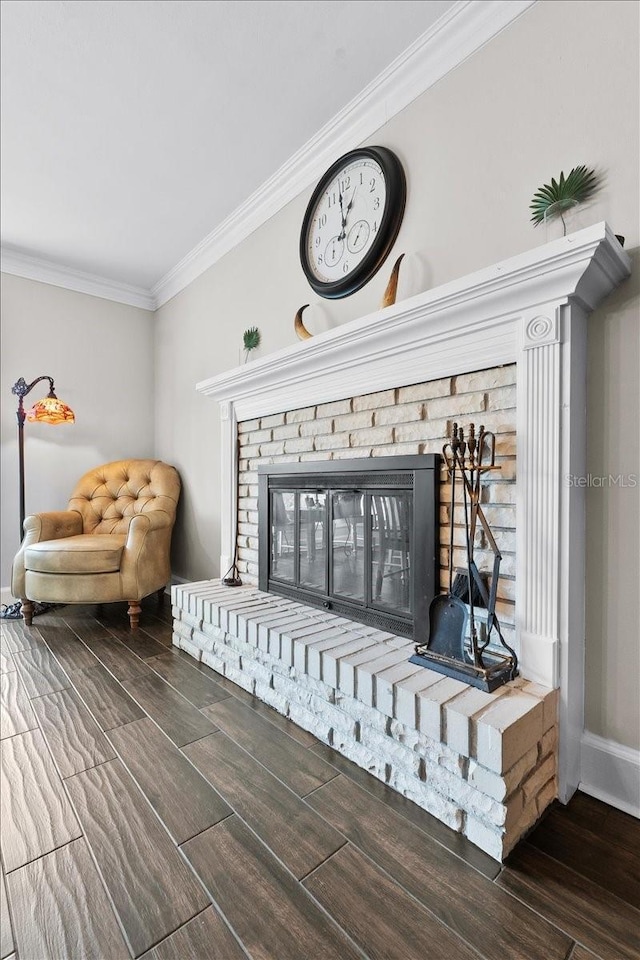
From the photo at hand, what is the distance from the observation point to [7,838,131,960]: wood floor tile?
866mm

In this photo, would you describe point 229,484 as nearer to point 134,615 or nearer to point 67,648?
point 134,615

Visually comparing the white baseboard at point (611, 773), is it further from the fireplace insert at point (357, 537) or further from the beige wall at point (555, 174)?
the fireplace insert at point (357, 537)

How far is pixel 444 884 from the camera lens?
1.00 metres

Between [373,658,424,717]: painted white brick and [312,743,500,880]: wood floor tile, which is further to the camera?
[373,658,424,717]: painted white brick

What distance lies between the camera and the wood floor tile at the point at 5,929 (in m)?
0.86

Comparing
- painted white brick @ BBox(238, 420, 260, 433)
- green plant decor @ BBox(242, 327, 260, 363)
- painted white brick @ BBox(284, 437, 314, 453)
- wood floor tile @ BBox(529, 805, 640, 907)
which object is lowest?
wood floor tile @ BBox(529, 805, 640, 907)

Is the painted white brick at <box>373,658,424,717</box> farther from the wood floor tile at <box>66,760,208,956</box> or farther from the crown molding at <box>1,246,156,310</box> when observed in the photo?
the crown molding at <box>1,246,156,310</box>

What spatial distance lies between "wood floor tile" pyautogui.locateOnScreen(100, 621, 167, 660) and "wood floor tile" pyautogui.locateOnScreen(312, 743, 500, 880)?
118 centimetres

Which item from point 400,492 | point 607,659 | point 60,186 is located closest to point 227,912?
point 607,659

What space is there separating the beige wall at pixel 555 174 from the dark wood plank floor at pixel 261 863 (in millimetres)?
496

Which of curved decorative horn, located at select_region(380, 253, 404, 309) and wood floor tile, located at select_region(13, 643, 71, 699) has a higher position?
curved decorative horn, located at select_region(380, 253, 404, 309)

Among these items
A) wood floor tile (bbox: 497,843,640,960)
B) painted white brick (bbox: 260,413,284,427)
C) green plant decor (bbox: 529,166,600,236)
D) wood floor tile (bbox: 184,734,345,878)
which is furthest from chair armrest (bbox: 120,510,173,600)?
green plant decor (bbox: 529,166,600,236)

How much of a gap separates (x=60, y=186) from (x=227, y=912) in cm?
325

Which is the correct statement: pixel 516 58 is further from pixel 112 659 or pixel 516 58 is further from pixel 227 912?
pixel 112 659
